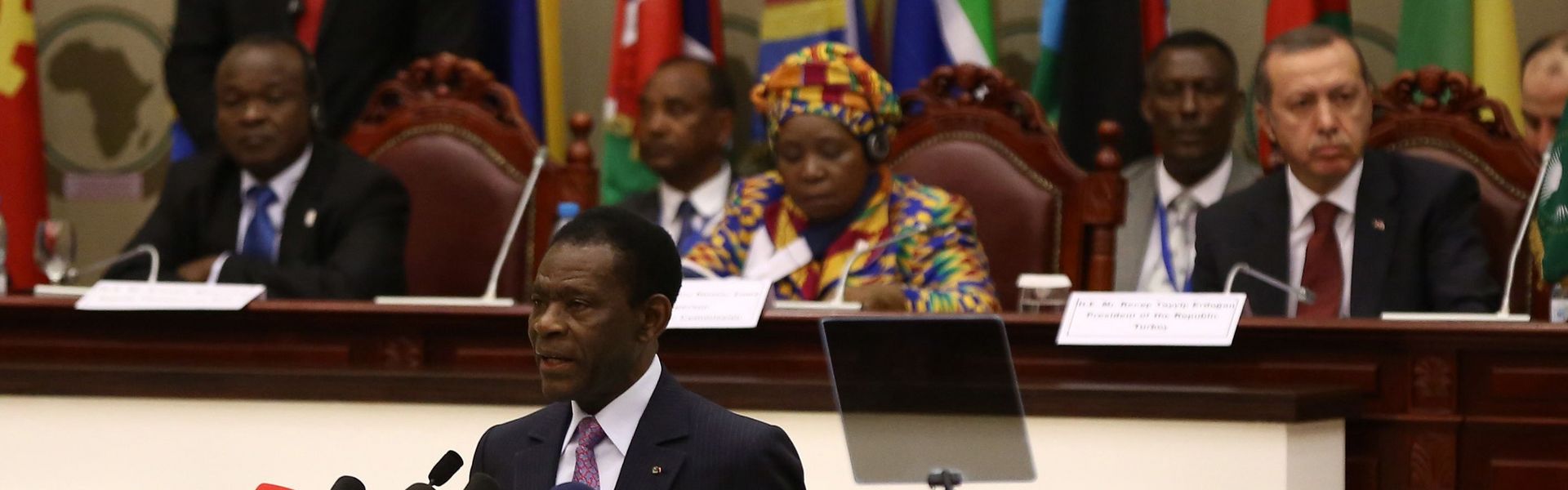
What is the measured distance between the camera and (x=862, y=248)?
155 inches

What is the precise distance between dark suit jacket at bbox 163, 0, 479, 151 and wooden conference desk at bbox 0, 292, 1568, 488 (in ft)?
5.29

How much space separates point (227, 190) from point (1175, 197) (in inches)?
82.9

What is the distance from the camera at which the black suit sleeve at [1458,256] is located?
3.70 meters

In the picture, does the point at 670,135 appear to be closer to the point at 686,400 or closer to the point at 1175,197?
the point at 1175,197

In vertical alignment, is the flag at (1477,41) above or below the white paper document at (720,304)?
above

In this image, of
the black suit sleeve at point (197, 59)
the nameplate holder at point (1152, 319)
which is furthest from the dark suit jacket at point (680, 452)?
the black suit sleeve at point (197, 59)

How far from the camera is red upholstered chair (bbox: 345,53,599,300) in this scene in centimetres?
473

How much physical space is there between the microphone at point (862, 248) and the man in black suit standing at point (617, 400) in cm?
154

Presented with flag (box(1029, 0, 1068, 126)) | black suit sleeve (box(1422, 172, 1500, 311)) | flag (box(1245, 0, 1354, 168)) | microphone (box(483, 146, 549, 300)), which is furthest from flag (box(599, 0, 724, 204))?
black suit sleeve (box(1422, 172, 1500, 311))

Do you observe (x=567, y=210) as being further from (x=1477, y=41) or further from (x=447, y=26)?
(x=1477, y=41)

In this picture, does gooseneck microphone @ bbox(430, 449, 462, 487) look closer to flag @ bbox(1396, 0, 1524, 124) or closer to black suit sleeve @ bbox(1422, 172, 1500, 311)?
black suit sleeve @ bbox(1422, 172, 1500, 311)

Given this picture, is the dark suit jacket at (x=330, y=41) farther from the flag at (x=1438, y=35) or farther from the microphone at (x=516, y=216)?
the flag at (x=1438, y=35)

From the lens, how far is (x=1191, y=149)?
14.9 ft

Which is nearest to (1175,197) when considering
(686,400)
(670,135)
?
(670,135)
